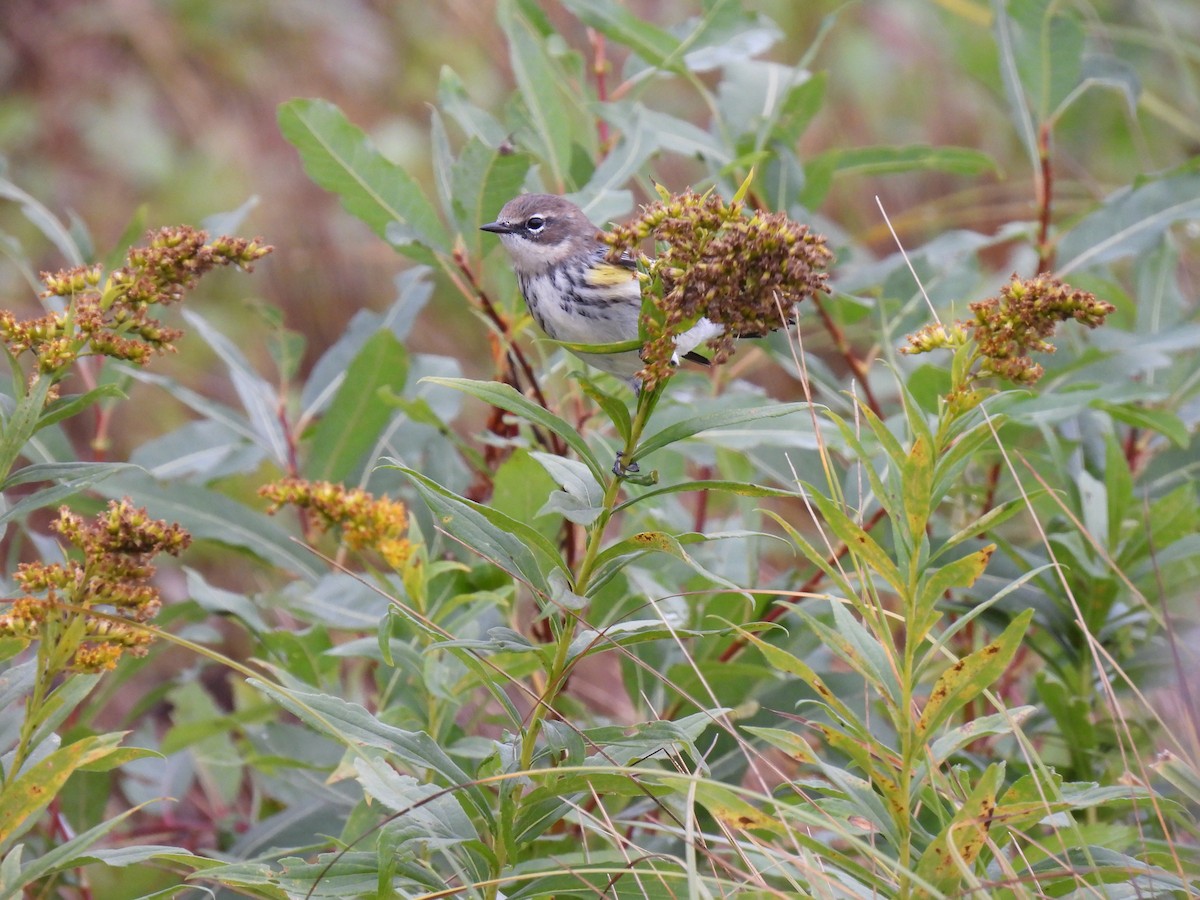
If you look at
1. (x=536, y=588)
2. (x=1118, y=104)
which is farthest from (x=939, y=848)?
(x=1118, y=104)

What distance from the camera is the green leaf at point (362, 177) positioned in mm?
2350

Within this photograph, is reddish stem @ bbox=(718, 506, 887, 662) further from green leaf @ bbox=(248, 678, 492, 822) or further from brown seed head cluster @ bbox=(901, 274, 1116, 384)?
brown seed head cluster @ bbox=(901, 274, 1116, 384)

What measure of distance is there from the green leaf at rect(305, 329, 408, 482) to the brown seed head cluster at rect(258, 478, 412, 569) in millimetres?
497

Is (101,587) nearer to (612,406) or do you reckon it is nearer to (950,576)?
(612,406)

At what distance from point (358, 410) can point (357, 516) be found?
566 mm

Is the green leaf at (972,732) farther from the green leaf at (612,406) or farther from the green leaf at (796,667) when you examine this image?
the green leaf at (612,406)

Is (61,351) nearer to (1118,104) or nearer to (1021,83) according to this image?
(1021,83)

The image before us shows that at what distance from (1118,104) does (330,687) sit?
5353 mm

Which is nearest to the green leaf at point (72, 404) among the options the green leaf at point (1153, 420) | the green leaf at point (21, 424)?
the green leaf at point (21, 424)

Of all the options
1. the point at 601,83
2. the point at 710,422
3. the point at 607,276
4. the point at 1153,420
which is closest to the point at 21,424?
the point at 710,422

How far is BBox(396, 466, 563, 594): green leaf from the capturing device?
1.56m

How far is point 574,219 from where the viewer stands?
2684mm

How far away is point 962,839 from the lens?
1.50 metres

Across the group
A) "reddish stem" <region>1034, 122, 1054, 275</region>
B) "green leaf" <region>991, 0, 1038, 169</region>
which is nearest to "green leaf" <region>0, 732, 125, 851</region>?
"reddish stem" <region>1034, 122, 1054, 275</region>
